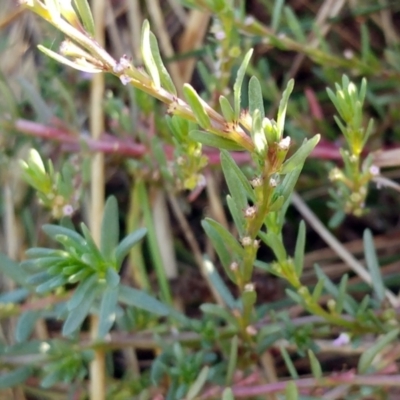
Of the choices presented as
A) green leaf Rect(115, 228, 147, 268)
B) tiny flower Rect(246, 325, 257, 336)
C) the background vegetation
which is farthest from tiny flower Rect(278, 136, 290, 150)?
tiny flower Rect(246, 325, 257, 336)

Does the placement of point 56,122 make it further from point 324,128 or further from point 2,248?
point 324,128

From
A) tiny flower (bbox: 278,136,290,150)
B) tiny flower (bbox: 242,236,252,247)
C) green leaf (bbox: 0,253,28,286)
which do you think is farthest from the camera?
green leaf (bbox: 0,253,28,286)

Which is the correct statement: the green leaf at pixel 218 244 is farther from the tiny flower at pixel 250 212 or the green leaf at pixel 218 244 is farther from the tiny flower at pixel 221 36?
the tiny flower at pixel 221 36

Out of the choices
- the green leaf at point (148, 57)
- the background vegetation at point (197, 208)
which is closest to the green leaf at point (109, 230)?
the background vegetation at point (197, 208)

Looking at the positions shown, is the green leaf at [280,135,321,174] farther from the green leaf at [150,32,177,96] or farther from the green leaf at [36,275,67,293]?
the green leaf at [36,275,67,293]

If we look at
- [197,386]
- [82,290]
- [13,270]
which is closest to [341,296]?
[197,386]

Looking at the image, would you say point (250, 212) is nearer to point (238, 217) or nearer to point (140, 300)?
point (238, 217)
